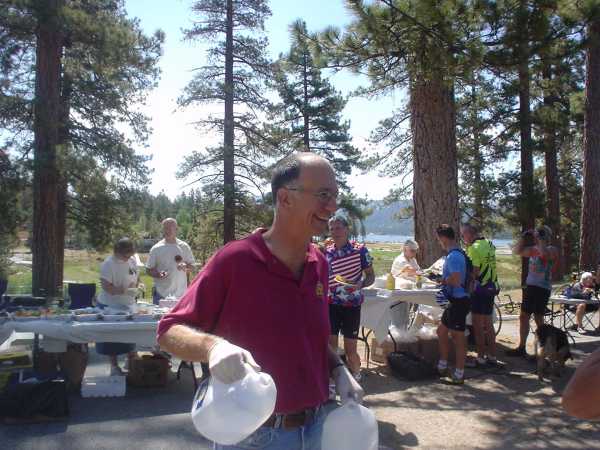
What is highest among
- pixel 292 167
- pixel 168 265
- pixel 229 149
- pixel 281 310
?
pixel 229 149

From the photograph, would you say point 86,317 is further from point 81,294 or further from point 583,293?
point 583,293

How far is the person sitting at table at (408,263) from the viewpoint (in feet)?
26.5

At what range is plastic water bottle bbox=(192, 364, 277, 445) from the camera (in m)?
1.54

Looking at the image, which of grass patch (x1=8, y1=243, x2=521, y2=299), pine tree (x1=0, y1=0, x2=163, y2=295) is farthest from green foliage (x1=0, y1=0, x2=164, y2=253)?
grass patch (x1=8, y1=243, x2=521, y2=299)

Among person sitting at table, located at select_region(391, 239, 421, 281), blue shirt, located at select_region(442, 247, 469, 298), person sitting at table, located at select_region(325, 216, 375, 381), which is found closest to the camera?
person sitting at table, located at select_region(325, 216, 375, 381)

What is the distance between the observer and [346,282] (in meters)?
6.06

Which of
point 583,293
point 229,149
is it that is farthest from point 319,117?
point 583,293

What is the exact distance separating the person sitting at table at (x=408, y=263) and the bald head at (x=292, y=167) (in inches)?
241

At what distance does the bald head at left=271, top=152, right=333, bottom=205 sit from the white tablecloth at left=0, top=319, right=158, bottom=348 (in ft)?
13.1

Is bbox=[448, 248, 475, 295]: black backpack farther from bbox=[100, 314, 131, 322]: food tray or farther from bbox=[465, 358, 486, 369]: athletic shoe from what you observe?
bbox=[100, 314, 131, 322]: food tray

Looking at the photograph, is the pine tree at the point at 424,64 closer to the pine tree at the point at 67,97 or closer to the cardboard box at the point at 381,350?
the cardboard box at the point at 381,350

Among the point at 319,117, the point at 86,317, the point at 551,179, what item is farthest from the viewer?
the point at 319,117

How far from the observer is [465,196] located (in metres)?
22.2

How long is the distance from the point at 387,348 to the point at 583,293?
14.1 feet
